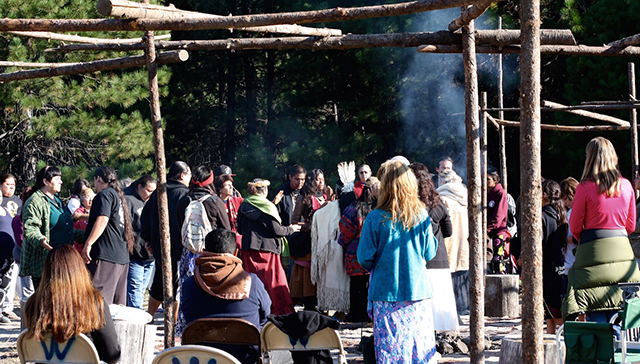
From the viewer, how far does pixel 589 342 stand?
3.89 meters

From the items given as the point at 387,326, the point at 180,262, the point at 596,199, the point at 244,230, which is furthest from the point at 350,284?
the point at 596,199

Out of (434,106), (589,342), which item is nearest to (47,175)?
(589,342)

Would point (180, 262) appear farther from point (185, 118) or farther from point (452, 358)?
point (185, 118)

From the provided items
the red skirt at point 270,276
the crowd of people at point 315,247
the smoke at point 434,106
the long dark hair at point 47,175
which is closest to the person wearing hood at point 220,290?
the crowd of people at point 315,247

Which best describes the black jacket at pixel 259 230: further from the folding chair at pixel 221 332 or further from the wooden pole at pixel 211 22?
the folding chair at pixel 221 332

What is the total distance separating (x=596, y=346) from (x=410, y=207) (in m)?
1.51

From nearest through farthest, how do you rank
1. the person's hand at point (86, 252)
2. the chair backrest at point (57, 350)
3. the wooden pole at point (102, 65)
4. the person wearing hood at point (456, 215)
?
the chair backrest at point (57, 350), the wooden pole at point (102, 65), the person's hand at point (86, 252), the person wearing hood at point (456, 215)

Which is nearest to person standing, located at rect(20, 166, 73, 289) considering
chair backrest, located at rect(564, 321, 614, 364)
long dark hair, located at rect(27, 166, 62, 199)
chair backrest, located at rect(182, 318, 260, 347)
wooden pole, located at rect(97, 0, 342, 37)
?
long dark hair, located at rect(27, 166, 62, 199)

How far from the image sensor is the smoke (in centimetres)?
1691

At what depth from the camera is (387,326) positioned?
491 centimetres

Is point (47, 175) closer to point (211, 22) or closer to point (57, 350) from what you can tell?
point (211, 22)

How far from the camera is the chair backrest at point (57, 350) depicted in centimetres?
382

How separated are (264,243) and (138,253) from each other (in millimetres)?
1408

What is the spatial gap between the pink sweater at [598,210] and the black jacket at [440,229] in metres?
1.27
